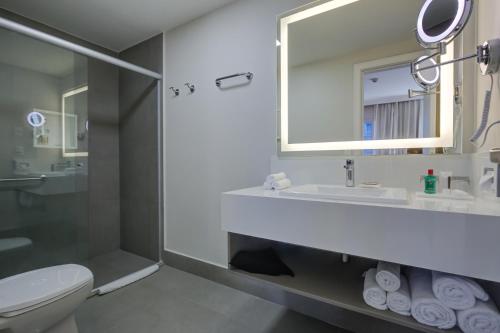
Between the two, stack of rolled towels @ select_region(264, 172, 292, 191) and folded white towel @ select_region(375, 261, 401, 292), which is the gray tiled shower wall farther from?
folded white towel @ select_region(375, 261, 401, 292)

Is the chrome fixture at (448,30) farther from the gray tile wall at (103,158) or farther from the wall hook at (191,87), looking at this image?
the gray tile wall at (103,158)

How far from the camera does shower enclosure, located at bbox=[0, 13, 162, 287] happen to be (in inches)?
68.7

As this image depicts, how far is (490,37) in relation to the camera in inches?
38.9

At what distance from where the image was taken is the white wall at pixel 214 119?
1788 mm

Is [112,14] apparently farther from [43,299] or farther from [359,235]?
[359,235]

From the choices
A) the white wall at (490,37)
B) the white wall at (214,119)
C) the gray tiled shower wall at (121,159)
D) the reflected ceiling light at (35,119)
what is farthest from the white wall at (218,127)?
the reflected ceiling light at (35,119)

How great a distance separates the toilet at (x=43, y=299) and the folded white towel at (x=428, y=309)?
154 centimetres

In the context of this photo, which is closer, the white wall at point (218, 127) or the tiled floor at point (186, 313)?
the tiled floor at point (186, 313)

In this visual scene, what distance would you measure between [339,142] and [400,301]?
2.92 feet

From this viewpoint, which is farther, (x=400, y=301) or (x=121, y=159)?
(x=121, y=159)

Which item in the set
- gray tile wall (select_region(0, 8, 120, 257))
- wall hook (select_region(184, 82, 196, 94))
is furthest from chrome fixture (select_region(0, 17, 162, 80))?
gray tile wall (select_region(0, 8, 120, 257))

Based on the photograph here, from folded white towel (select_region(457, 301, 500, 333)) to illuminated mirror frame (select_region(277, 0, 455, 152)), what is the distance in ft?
2.47

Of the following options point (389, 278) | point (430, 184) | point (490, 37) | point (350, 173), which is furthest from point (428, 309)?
point (490, 37)

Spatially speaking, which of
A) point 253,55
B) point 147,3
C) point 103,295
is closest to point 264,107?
point 253,55
